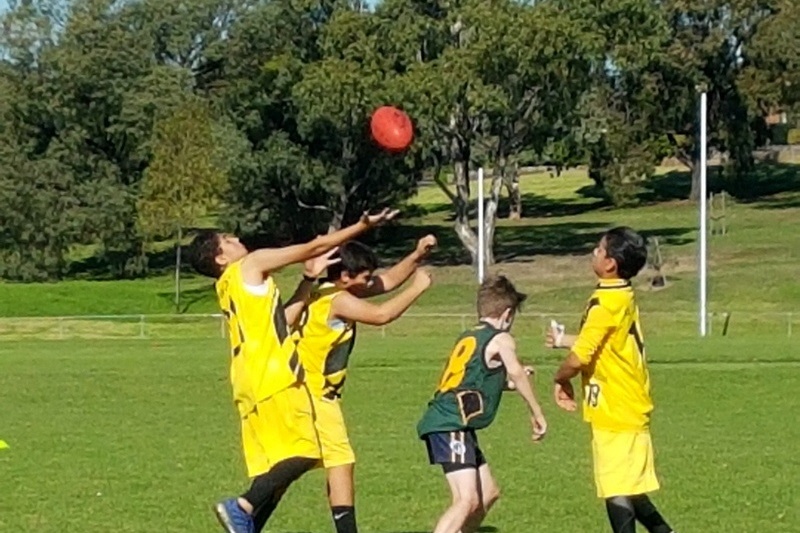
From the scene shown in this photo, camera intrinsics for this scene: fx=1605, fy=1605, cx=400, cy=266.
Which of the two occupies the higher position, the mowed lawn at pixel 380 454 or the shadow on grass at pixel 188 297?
the mowed lawn at pixel 380 454

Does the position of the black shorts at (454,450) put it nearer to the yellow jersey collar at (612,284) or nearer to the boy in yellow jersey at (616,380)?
the boy in yellow jersey at (616,380)

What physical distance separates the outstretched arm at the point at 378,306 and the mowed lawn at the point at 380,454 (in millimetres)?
2081

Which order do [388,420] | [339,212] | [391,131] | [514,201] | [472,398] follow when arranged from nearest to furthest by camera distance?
[391,131] < [472,398] < [388,420] < [339,212] < [514,201]

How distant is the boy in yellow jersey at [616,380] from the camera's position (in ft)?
27.5

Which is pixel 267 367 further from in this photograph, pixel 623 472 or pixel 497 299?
pixel 623 472

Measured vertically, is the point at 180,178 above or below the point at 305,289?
below

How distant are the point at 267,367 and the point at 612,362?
1.81 meters

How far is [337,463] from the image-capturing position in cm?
913

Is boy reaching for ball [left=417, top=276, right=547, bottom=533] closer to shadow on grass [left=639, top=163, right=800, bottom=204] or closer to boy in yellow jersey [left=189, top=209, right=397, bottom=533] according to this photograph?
boy in yellow jersey [left=189, top=209, right=397, bottom=533]

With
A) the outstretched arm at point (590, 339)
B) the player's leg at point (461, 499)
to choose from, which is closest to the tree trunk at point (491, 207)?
the player's leg at point (461, 499)

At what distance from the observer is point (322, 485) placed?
12.9 m

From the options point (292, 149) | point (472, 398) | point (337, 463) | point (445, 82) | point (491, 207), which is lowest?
point (491, 207)

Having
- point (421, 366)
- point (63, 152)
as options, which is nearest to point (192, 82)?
point (63, 152)

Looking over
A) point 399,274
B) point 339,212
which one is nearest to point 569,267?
point 339,212
